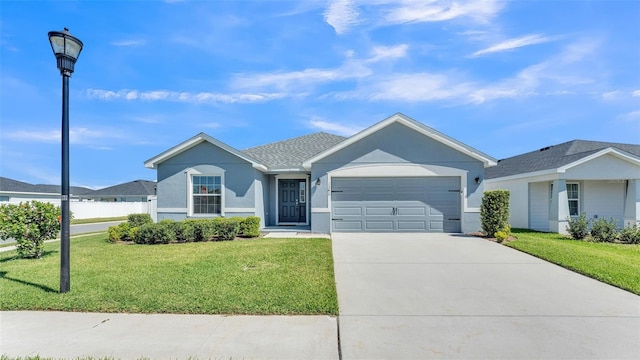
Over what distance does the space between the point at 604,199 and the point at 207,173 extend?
18849mm

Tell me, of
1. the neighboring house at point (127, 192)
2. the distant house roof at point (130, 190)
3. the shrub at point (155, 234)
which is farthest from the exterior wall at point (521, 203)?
the distant house roof at point (130, 190)

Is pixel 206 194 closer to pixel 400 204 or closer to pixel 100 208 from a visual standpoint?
pixel 400 204

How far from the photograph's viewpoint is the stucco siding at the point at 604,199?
14.4 metres

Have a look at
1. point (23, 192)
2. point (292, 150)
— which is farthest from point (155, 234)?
point (23, 192)

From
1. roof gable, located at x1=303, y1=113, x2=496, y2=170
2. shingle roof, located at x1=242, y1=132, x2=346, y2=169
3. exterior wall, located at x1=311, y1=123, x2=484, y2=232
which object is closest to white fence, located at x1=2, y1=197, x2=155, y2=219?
shingle roof, located at x1=242, y1=132, x2=346, y2=169

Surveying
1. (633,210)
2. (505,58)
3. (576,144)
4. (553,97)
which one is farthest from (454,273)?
(576,144)

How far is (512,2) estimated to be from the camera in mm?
8703

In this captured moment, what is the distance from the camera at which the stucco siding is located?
14406mm

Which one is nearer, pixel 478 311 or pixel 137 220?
pixel 478 311

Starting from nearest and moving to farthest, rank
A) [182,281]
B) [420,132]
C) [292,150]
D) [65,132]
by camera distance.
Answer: [65,132] → [182,281] → [420,132] → [292,150]

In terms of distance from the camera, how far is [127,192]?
3919 centimetres

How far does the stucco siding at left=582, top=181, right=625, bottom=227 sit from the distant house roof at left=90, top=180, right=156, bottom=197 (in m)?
42.7

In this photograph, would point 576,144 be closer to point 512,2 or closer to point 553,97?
point 553,97

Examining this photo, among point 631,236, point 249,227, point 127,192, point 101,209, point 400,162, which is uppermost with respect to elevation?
point 400,162
